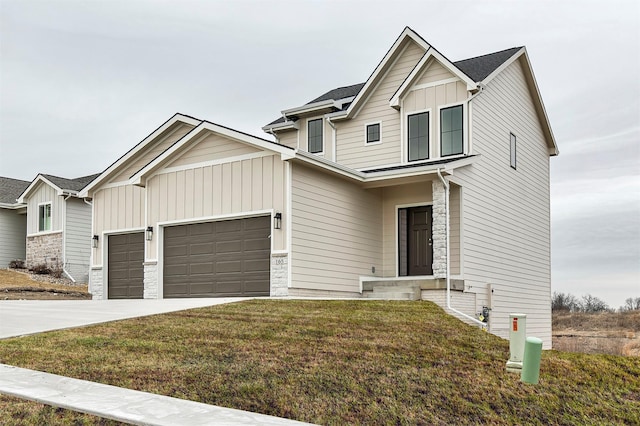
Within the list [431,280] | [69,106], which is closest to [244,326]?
[431,280]

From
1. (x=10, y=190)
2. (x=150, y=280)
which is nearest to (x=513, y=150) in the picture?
(x=150, y=280)

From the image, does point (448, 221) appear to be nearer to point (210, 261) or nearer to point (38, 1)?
point (210, 261)

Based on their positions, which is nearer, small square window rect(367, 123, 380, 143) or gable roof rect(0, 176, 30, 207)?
small square window rect(367, 123, 380, 143)

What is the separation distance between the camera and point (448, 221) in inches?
629

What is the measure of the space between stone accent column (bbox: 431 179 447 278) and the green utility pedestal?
8555 mm

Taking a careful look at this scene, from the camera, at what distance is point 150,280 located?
18094mm

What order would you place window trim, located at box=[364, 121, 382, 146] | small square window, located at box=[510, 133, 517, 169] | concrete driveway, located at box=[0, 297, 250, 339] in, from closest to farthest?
concrete driveway, located at box=[0, 297, 250, 339] < window trim, located at box=[364, 121, 382, 146] < small square window, located at box=[510, 133, 517, 169]

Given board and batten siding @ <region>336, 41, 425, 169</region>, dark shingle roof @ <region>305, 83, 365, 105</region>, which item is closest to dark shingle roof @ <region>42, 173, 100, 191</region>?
dark shingle roof @ <region>305, 83, 365, 105</region>

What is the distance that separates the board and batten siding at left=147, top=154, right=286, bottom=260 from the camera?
1564 cm

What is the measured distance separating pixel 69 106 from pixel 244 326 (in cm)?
1642

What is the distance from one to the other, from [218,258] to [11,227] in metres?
20.6

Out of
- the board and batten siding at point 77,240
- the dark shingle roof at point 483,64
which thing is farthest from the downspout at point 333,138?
the board and batten siding at point 77,240

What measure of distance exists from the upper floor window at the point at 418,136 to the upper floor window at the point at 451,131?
0.48 meters

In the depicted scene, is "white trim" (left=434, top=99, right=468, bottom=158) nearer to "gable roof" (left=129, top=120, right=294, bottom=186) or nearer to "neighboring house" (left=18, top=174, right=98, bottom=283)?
"gable roof" (left=129, top=120, right=294, bottom=186)
